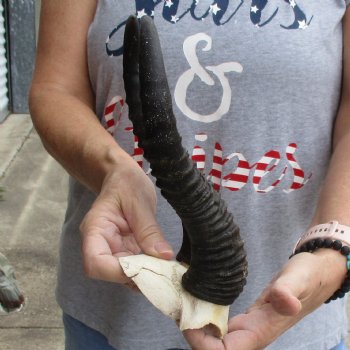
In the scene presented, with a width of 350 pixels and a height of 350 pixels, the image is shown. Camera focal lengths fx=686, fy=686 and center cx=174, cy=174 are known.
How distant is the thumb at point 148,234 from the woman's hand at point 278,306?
15cm

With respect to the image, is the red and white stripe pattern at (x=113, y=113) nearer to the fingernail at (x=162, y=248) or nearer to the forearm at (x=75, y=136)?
the forearm at (x=75, y=136)

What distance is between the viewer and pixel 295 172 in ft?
5.28

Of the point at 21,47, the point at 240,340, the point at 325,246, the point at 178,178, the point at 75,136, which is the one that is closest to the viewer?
the point at 178,178

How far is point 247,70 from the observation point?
1.56m

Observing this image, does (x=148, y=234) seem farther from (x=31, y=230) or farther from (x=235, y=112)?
(x=31, y=230)

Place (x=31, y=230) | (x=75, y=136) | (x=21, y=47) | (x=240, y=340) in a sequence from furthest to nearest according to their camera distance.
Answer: (x=21, y=47)
(x=31, y=230)
(x=75, y=136)
(x=240, y=340)

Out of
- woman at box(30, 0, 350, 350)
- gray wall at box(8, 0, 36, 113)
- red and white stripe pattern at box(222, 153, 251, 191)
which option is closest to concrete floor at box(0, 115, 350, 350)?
gray wall at box(8, 0, 36, 113)

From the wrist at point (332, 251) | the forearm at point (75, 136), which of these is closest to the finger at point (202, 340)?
the wrist at point (332, 251)

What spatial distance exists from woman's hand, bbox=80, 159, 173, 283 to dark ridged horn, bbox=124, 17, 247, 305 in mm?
78

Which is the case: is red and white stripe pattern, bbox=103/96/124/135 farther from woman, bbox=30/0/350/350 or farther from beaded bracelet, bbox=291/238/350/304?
beaded bracelet, bbox=291/238/350/304

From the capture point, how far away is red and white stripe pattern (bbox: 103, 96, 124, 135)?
161 centimetres

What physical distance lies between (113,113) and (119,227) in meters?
0.45

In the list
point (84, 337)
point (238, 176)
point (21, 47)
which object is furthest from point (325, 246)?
point (21, 47)

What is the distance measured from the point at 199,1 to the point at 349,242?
0.65m
